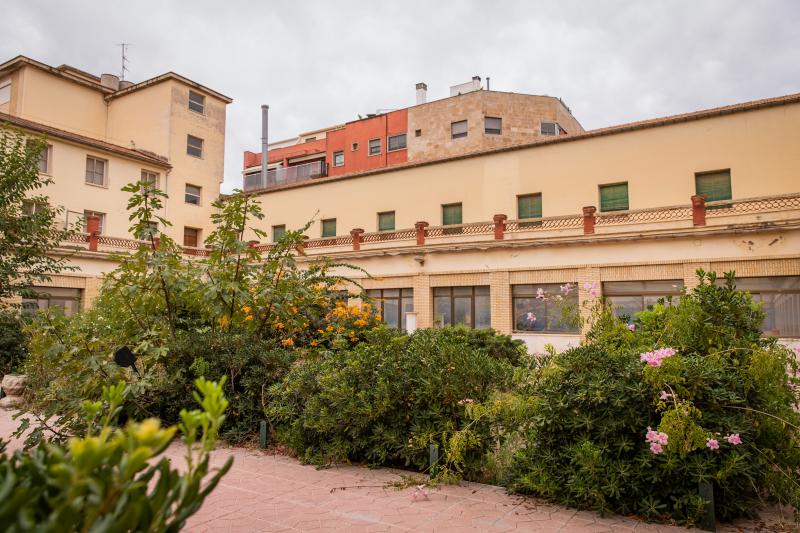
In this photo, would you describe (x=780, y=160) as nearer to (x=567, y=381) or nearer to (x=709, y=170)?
(x=709, y=170)

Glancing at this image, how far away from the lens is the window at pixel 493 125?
3650 centimetres

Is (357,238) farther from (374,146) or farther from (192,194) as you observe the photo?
(374,146)

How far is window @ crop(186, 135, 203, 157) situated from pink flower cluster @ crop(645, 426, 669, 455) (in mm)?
33817

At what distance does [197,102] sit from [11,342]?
76.7 feet

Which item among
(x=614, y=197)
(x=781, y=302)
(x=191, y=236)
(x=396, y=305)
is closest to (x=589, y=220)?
(x=614, y=197)

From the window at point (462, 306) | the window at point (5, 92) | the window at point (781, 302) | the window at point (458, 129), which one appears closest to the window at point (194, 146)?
the window at point (5, 92)

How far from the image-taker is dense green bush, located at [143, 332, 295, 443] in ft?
26.0

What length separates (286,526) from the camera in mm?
4691

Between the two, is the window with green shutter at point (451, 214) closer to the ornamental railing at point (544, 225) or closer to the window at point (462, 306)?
the ornamental railing at point (544, 225)

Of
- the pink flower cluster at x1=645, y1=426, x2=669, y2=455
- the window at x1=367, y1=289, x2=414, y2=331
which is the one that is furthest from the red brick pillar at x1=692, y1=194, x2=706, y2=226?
the pink flower cluster at x1=645, y1=426, x2=669, y2=455

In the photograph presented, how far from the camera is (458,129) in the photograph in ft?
122

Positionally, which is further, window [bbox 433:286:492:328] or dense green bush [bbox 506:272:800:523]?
window [bbox 433:286:492:328]

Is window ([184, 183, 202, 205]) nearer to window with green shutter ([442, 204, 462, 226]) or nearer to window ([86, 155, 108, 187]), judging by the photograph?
window ([86, 155, 108, 187])

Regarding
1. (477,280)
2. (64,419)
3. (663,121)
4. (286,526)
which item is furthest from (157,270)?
(663,121)
